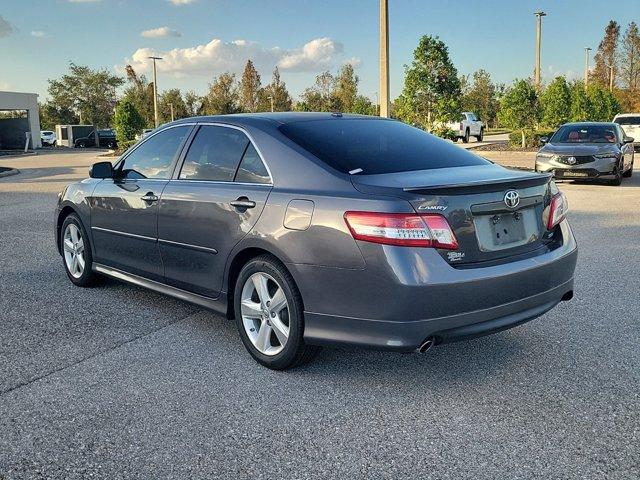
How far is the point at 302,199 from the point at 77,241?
328 centimetres

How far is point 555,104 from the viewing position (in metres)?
31.4

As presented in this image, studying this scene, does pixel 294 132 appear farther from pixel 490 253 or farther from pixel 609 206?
pixel 609 206

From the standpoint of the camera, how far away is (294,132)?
14.3ft

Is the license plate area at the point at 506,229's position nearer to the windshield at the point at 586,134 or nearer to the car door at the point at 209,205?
the car door at the point at 209,205

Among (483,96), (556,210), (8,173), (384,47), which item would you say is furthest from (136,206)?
(483,96)

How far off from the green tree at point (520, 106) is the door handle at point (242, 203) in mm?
27730

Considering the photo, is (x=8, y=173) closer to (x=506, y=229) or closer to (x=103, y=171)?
(x=103, y=171)

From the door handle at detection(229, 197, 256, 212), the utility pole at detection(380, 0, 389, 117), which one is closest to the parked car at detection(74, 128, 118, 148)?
the utility pole at detection(380, 0, 389, 117)

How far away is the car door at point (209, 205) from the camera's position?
4.28 metres

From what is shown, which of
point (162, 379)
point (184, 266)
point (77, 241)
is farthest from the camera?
point (77, 241)

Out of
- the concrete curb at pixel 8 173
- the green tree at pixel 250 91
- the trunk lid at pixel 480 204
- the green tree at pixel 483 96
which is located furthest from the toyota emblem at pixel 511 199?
the green tree at pixel 483 96

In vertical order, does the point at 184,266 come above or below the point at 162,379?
above

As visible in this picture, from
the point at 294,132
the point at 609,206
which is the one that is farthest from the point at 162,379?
the point at 609,206

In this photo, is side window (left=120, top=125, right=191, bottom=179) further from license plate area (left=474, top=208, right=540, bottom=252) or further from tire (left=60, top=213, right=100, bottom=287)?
license plate area (left=474, top=208, right=540, bottom=252)
